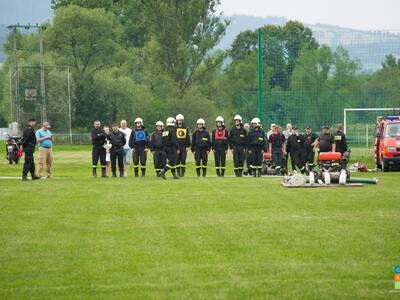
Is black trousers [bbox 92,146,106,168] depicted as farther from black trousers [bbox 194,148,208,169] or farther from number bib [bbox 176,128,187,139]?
black trousers [bbox 194,148,208,169]

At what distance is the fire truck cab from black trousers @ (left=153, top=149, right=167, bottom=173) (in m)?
8.13

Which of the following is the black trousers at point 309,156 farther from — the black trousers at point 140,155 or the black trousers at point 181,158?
the black trousers at point 140,155

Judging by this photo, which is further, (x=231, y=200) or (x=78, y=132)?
(x=78, y=132)

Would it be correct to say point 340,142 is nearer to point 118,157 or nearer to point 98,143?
point 118,157

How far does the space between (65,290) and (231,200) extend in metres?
9.70

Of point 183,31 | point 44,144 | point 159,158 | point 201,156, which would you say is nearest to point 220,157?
point 201,156

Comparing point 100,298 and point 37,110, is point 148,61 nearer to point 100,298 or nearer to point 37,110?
point 37,110

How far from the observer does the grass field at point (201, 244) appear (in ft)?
31.8

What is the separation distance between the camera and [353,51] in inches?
1604

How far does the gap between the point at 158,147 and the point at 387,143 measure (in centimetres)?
848

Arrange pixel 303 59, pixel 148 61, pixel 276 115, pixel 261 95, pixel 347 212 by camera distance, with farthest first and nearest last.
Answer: pixel 148 61 < pixel 303 59 < pixel 276 115 < pixel 261 95 < pixel 347 212

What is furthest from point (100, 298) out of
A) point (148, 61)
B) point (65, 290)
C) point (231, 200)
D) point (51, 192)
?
point (148, 61)

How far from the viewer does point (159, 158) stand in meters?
27.7

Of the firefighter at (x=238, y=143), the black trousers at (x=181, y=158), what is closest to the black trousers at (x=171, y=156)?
the black trousers at (x=181, y=158)
